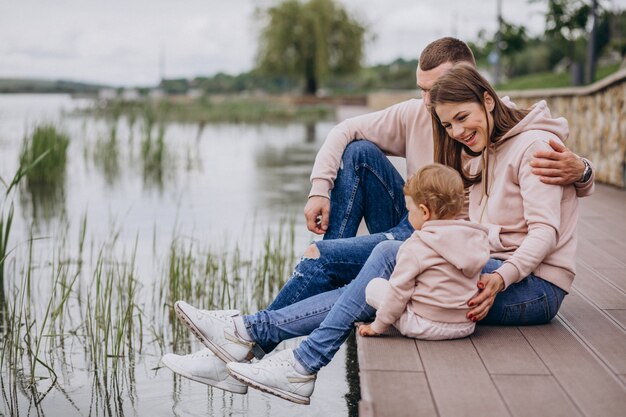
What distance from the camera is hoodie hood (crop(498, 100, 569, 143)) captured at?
283 cm

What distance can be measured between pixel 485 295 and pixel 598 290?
105 centimetres

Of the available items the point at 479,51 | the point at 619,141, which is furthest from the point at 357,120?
the point at 479,51

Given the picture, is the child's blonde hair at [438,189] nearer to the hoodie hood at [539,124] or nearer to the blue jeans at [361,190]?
the hoodie hood at [539,124]

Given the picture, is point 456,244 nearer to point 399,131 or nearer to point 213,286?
point 399,131

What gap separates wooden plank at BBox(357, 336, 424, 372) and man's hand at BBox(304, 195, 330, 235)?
73cm

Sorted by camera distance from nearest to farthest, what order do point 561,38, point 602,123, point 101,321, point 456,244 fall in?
point 456,244 < point 101,321 < point 602,123 < point 561,38

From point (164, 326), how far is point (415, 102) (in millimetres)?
1671

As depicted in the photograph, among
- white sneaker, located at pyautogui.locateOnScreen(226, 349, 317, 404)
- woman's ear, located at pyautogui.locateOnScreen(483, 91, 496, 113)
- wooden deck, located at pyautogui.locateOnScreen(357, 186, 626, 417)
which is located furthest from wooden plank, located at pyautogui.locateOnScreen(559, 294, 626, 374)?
white sneaker, located at pyautogui.locateOnScreen(226, 349, 317, 404)

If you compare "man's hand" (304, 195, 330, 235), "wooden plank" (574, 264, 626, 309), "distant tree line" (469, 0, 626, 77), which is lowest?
"wooden plank" (574, 264, 626, 309)

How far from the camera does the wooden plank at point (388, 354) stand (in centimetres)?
243

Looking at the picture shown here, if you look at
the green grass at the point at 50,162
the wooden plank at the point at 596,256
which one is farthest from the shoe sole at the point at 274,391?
the green grass at the point at 50,162

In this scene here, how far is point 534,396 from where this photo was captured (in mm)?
2242

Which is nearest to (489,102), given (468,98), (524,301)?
(468,98)

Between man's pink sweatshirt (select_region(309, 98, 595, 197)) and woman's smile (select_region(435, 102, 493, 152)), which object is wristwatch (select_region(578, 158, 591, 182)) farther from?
man's pink sweatshirt (select_region(309, 98, 595, 197))
